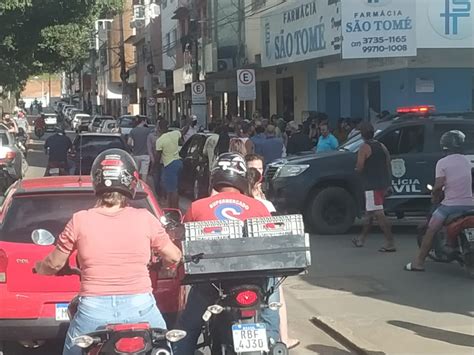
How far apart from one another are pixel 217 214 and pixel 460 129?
902 centimetres

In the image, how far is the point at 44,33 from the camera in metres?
28.3

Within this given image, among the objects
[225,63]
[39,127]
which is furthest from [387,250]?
[39,127]

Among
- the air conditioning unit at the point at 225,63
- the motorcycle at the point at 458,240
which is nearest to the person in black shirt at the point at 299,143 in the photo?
the motorcycle at the point at 458,240

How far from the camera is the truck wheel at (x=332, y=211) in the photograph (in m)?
13.0

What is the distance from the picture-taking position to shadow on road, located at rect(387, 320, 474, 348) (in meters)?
6.91

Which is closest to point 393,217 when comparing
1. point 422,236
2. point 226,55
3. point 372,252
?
point 372,252

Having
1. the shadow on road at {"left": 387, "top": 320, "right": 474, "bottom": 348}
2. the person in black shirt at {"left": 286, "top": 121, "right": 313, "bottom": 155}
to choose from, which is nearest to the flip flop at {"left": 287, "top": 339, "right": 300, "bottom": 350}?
the shadow on road at {"left": 387, "top": 320, "right": 474, "bottom": 348}

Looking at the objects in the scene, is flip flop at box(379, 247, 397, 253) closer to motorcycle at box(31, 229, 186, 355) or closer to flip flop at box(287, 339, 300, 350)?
flip flop at box(287, 339, 300, 350)

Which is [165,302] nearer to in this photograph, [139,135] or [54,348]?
[54,348]

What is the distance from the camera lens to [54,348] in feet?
23.7

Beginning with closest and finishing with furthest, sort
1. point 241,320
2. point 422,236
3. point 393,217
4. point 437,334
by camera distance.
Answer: point 241,320
point 437,334
point 422,236
point 393,217

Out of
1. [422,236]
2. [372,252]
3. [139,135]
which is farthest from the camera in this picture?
[139,135]

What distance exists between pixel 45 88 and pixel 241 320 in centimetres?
16681

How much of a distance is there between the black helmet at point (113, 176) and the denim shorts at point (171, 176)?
1035 cm
